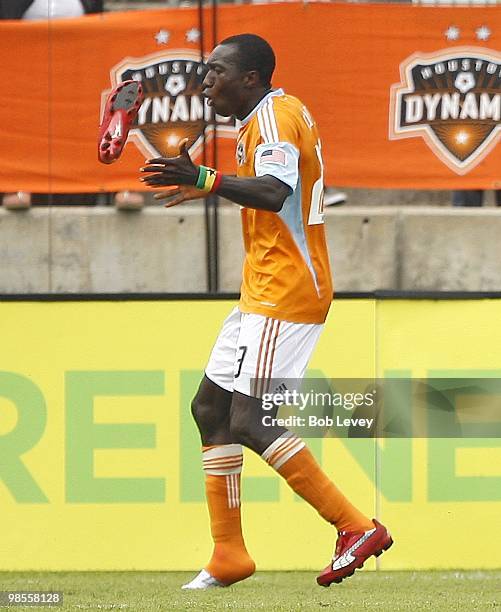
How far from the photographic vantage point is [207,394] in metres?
6.19

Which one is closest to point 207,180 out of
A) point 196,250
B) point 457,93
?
point 196,250

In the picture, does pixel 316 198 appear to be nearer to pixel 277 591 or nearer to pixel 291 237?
pixel 291 237

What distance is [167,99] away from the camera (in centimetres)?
843

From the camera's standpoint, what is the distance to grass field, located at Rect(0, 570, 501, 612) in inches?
230

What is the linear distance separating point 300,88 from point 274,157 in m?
2.90

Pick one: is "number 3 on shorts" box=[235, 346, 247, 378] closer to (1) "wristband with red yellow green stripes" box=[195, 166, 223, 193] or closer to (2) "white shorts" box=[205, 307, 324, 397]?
(2) "white shorts" box=[205, 307, 324, 397]

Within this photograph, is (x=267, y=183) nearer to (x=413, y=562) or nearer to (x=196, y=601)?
(x=196, y=601)

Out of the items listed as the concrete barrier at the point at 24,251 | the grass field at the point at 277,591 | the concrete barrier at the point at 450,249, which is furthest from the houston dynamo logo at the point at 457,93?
the grass field at the point at 277,591

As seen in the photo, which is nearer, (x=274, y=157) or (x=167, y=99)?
(x=274, y=157)

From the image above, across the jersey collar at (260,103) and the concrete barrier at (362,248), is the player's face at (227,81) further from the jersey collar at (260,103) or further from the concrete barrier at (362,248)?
the concrete barrier at (362,248)

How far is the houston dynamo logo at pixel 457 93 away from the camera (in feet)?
27.7

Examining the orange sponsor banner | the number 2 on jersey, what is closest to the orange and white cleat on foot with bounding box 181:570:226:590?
the number 2 on jersey

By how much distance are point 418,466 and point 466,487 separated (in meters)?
0.28

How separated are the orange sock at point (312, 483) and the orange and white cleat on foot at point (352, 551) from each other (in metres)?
0.04
